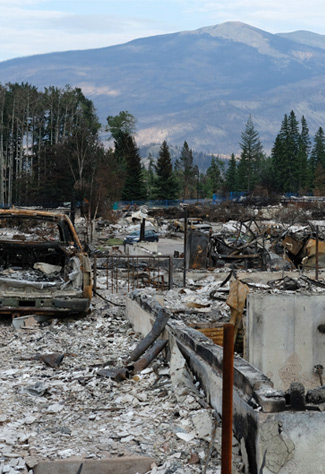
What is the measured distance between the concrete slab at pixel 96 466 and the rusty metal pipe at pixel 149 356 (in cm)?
235

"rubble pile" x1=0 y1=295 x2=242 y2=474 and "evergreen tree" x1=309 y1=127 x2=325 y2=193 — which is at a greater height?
"evergreen tree" x1=309 y1=127 x2=325 y2=193

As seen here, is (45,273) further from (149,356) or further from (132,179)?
(132,179)

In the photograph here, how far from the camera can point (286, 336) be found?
10250 mm

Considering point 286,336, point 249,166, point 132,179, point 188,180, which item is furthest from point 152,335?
point 188,180

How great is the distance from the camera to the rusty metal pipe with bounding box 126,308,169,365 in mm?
7444

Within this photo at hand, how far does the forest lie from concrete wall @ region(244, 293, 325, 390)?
24495mm

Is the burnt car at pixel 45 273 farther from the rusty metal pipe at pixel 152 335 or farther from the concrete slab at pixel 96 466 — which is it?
the concrete slab at pixel 96 466

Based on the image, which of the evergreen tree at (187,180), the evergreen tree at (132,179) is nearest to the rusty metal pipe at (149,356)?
the evergreen tree at (132,179)

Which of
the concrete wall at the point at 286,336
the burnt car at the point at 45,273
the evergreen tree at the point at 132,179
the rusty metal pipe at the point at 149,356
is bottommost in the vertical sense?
the concrete wall at the point at 286,336

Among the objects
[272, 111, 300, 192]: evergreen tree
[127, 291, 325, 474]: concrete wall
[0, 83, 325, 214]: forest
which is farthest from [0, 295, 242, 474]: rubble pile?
[272, 111, 300, 192]: evergreen tree

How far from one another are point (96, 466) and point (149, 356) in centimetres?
264

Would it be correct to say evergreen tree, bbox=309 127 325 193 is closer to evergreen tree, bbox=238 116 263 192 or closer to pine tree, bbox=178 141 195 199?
evergreen tree, bbox=238 116 263 192

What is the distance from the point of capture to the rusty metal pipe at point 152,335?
744 cm

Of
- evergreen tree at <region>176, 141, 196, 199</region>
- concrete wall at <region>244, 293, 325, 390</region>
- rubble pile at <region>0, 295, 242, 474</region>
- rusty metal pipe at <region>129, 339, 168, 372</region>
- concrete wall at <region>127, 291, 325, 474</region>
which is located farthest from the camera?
evergreen tree at <region>176, 141, 196, 199</region>
